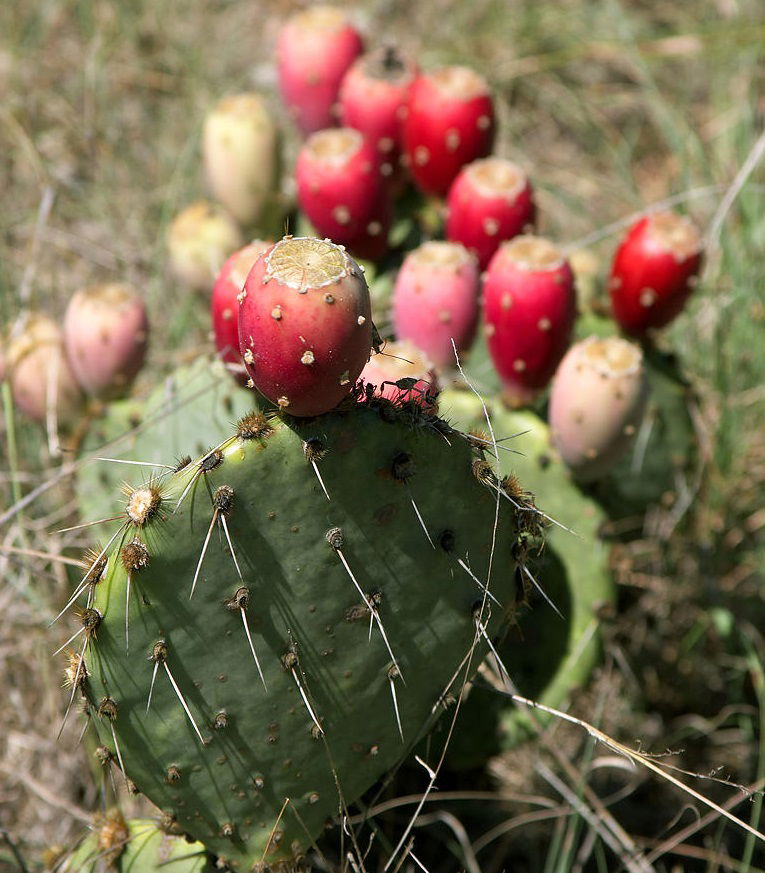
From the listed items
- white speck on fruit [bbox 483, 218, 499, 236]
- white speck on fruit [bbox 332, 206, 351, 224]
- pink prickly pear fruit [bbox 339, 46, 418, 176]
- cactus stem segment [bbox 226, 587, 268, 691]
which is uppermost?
pink prickly pear fruit [bbox 339, 46, 418, 176]

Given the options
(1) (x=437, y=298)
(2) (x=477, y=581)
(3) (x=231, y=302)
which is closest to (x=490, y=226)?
(1) (x=437, y=298)

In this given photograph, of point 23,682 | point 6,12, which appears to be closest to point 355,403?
point 23,682

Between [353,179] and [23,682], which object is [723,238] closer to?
[353,179]

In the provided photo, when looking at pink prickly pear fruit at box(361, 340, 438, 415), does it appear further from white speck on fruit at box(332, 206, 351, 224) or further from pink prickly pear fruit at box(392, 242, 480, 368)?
white speck on fruit at box(332, 206, 351, 224)

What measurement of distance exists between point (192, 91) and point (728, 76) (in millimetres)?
1503

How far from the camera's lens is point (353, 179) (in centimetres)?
171

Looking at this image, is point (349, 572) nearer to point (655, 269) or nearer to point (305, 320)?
point (305, 320)

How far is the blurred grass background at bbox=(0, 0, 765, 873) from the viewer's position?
1.71m

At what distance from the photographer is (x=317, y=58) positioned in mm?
1962

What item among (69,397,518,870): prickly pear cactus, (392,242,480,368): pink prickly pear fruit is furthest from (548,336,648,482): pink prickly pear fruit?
(69,397,518,870): prickly pear cactus

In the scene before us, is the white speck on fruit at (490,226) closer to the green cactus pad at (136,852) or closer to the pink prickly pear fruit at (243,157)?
the pink prickly pear fruit at (243,157)

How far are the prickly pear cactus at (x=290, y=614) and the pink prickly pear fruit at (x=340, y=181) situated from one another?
0.73m

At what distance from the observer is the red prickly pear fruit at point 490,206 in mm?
1681

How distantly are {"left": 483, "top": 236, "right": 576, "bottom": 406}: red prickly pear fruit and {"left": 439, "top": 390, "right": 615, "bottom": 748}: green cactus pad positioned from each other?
0.09m
